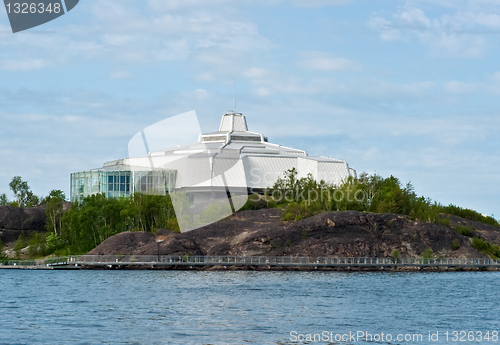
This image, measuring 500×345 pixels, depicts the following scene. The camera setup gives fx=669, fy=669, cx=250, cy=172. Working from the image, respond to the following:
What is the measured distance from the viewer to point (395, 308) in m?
49.3

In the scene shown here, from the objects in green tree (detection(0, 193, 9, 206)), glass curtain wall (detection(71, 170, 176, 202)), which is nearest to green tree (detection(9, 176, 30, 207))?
green tree (detection(0, 193, 9, 206))

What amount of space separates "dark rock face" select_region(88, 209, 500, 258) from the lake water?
18160mm

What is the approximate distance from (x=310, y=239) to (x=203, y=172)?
122 feet

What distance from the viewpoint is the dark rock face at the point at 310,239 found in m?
93.8

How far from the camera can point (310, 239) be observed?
9525cm

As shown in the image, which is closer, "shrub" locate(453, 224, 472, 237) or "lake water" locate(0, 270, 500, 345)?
"lake water" locate(0, 270, 500, 345)

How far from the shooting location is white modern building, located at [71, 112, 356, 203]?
122938 millimetres

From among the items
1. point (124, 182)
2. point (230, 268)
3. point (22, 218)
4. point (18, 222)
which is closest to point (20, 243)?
point (18, 222)

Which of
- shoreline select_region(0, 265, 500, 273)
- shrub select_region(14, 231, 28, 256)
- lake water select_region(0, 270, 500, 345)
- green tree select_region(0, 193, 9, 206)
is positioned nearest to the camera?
lake water select_region(0, 270, 500, 345)

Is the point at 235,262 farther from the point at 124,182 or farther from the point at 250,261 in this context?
the point at 124,182

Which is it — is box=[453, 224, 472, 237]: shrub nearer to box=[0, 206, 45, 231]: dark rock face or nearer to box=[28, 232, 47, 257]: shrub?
box=[28, 232, 47, 257]: shrub

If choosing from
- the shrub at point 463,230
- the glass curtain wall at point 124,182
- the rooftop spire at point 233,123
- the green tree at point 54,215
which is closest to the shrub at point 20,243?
the green tree at point 54,215

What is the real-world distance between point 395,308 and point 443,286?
21.9 m

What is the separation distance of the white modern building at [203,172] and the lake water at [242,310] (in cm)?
4819
